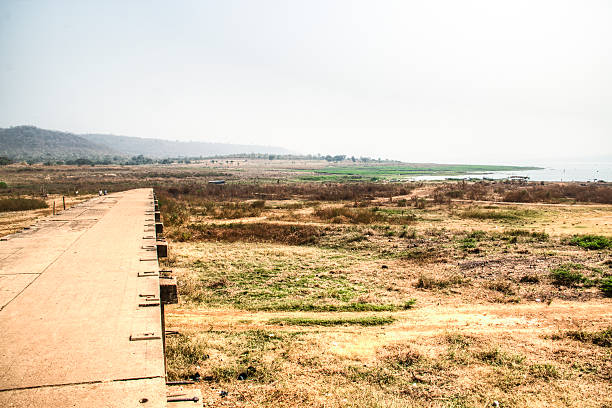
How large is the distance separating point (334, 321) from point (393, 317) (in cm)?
169

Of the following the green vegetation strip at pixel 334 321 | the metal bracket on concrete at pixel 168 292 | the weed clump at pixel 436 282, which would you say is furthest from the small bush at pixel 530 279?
the metal bracket on concrete at pixel 168 292

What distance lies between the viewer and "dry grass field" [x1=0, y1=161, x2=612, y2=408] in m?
6.95

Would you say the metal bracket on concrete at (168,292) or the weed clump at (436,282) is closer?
the metal bracket on concrete at (168,292)

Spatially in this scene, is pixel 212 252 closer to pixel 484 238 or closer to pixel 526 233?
pixel 484 238

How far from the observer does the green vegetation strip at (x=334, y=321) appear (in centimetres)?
1014

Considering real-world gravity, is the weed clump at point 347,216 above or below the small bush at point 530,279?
above

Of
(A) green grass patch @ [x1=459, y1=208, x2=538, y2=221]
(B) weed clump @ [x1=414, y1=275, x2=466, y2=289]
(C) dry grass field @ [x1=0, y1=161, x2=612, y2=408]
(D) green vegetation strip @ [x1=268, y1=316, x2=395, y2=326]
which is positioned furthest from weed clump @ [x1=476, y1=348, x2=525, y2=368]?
(A) green grass patch @ [x1=459, y1=208, x2=538, y2=221]

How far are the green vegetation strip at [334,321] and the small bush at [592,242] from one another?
1293 centimetres

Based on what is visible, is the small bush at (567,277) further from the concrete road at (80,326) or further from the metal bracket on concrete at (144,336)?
the metal bracket on concrete at (144,336)

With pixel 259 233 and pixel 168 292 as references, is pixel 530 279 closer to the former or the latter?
pixel 168 292

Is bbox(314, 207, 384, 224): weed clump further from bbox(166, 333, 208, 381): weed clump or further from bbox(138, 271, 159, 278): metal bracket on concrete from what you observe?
bbox(138, 271, 159, 278): metal bracket on concrete

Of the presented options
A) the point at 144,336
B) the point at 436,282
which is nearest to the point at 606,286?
the point at 436,282

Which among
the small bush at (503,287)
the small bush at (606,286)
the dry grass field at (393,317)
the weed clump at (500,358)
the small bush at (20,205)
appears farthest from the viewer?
the small bush at (20,205)

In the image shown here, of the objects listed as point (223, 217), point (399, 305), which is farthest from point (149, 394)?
point (223, 217)
